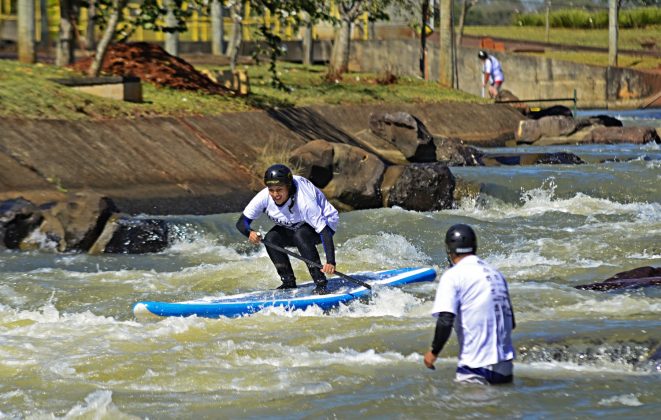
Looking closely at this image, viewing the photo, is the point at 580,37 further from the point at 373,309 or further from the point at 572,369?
the point at 572,369

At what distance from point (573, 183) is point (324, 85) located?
34.0 ft

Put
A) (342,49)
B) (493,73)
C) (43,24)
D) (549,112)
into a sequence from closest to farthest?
(493,73)
(549,112)
(43,24)
(342,49)

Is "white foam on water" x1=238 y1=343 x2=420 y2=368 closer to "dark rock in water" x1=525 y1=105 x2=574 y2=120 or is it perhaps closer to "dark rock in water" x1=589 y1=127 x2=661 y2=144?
"dark rock in water" x1=589 y1=127 x2=661 y2=144

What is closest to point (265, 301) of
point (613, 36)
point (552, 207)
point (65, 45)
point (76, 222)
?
point (76, 222)

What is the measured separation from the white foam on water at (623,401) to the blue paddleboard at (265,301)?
419 cm

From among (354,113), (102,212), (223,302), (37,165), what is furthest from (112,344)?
(354,113)

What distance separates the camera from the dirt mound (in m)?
26.0

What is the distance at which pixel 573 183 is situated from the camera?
912 inches

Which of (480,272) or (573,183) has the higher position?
(480,272)

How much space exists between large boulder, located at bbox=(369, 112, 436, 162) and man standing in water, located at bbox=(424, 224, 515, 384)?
59.2 ft

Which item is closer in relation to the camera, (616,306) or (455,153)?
(616,306)

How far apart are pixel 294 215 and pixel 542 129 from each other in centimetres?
2040

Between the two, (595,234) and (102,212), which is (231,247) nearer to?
(102,212)

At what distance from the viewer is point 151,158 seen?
68.8ft
